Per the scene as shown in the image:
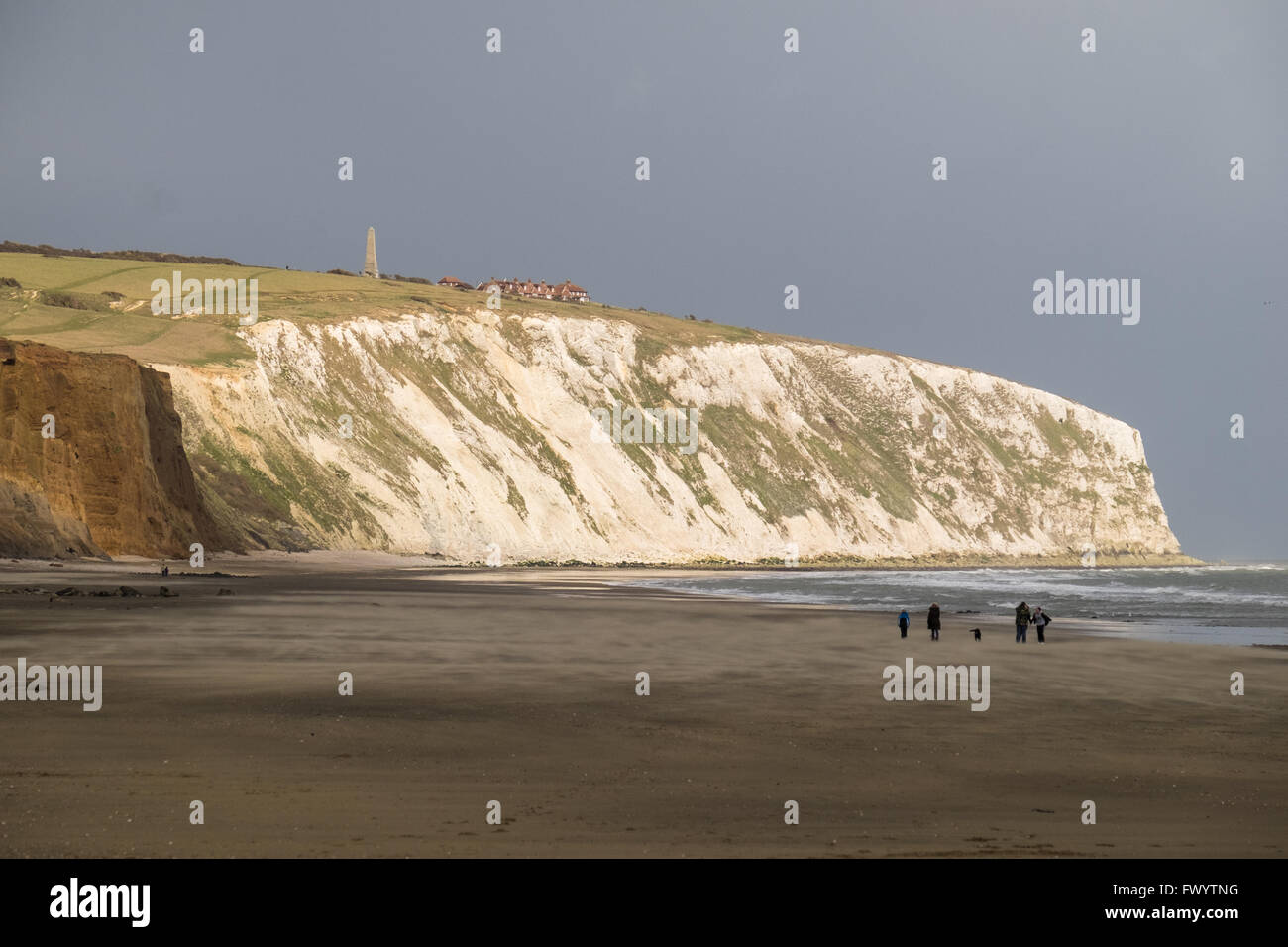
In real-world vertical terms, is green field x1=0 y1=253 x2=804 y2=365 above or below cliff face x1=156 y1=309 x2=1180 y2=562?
above

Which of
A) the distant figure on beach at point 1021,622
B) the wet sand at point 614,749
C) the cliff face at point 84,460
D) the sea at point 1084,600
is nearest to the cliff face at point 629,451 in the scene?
the cliff face at point 84,460

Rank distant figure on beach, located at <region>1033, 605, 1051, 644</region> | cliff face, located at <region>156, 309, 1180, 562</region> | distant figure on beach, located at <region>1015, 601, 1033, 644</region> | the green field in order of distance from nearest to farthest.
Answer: distant figure on beach, located at <region>1015, 601, 1033, 644</region> < distant figure on beach, located at <region>1033, 605, 1051, 644</region> < cliff face, located at <region>156, 309, 1180, 562</region> < the green field

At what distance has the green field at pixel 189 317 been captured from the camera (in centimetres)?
8238

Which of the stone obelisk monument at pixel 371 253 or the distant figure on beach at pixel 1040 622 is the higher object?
the stone obelisk monument at pixel 371 253

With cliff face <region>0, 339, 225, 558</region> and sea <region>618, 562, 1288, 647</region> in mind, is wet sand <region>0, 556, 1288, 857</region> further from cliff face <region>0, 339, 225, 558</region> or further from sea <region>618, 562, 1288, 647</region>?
cliff face <region>0, 339, 225, 558</region>

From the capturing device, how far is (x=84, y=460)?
5575cm

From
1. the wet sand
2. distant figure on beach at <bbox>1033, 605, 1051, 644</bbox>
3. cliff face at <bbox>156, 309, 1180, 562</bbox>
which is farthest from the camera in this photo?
cliff face at <bbox>156, 309, 1180, 562</bbox>

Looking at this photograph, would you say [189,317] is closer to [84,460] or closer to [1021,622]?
[84,460]

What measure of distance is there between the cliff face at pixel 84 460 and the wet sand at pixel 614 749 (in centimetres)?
2762

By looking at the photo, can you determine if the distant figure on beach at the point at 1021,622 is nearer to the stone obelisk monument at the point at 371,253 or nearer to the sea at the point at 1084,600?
the sea at the point at 1084,600

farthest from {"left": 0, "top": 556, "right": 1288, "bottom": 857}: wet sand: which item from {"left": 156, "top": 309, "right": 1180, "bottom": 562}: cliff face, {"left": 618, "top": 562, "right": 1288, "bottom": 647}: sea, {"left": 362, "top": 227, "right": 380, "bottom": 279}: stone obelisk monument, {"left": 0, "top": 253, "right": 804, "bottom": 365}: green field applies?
{"left": 362, "top": 227, "right": 380, "bottom": 279}: stone obelisk monument

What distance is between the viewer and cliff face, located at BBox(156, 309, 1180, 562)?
262 ft

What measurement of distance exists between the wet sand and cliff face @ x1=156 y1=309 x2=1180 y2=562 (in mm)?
41030
